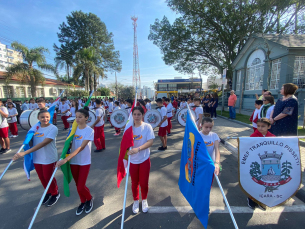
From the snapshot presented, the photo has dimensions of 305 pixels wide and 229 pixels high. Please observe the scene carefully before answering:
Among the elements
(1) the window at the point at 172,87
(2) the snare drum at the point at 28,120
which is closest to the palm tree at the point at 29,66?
(2) the snare drum at the point at 28,120

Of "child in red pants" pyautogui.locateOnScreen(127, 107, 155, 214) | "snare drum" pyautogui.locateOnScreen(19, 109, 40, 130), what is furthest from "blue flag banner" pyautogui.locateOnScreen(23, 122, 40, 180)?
"snare drum" pyautogui.locateOnScreen(19, 109, 40, 130)

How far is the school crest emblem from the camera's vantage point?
2.21m

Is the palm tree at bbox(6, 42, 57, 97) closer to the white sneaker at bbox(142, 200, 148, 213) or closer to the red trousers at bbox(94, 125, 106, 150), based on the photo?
the red trousers at bbox(94, 125, 106, 150)

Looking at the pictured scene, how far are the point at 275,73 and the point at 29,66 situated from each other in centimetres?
2335

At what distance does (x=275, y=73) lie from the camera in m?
12.5

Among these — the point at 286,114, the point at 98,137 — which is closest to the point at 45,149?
the point at 98,137

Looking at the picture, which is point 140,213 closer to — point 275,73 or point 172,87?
point 275,73

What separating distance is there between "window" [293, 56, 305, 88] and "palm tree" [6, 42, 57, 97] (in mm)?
23111

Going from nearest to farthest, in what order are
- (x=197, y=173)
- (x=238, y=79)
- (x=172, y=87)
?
1. (x=197, y=173)
2. (x=238, y=79)
3. (x=172, y=87)

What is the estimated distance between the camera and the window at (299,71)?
1091cm

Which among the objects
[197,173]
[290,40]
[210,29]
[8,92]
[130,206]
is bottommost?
[130,206]

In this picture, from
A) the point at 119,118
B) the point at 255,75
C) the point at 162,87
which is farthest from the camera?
the point at 162,87

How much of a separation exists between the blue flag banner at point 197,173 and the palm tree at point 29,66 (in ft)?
66.6

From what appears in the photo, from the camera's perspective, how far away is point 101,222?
242 centimetres
